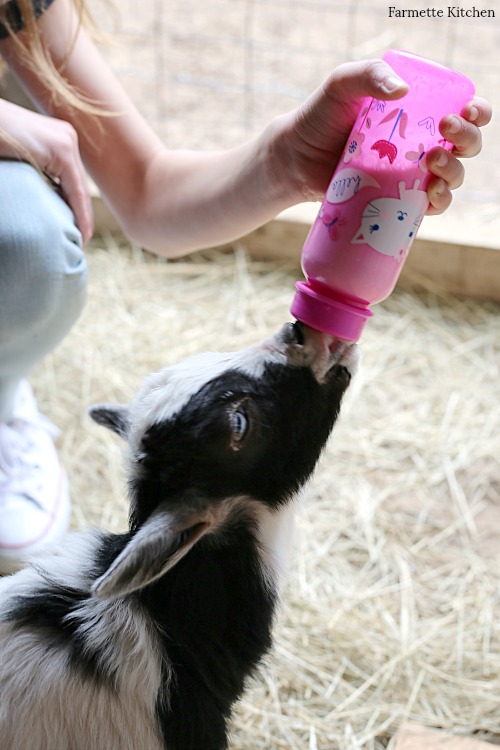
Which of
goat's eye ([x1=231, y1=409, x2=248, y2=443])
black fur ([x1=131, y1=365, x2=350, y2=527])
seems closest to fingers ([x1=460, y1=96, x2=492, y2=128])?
black fur ([x1=131, y1=365, x2=350, y2=527])

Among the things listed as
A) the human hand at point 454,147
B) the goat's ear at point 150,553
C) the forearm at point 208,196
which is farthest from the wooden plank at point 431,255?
the goat's ear at point 150,553

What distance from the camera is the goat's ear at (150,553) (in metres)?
1.18

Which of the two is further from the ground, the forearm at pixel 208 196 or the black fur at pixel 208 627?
the forearm at pixel 208 196

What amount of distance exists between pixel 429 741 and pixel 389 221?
106 cm

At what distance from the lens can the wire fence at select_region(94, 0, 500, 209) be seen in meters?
3.95

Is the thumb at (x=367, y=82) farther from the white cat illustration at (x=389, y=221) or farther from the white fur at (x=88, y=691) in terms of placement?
the white fur at (x=88, y=691)

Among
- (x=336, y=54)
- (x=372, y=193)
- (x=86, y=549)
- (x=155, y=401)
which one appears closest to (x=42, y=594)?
(x=86, y=549)

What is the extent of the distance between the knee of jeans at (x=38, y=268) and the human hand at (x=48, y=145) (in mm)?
57

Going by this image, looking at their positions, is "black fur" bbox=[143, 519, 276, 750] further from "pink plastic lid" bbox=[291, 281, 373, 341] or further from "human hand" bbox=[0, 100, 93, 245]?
"human hand" bbox=[0, 100, 93, 245]

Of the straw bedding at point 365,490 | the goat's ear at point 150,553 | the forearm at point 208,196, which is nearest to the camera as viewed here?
the goat's ear at point 150,553

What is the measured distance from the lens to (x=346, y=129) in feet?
4.84

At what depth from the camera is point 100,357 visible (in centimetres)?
287

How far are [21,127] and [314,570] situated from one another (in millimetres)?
1237

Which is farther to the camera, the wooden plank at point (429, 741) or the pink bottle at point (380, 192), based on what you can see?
the wooden plank at point (429, 741)
